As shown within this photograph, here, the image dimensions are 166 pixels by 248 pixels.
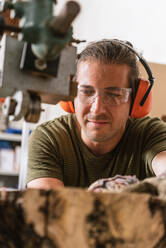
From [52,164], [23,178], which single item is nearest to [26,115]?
[52,164]

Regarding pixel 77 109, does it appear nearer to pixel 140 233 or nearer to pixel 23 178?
pixel 140 233

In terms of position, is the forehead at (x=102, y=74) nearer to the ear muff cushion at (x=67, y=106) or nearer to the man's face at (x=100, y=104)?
the man's face at (x=100, y=104)

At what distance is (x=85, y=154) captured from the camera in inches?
55.1

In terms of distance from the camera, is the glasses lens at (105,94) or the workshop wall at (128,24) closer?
the glasses lens at (105,94)

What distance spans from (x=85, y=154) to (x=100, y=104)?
27 centimetres

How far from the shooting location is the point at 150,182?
563mm

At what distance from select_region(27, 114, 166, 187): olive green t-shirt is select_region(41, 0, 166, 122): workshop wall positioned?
4.86 ft

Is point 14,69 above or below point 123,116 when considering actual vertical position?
above

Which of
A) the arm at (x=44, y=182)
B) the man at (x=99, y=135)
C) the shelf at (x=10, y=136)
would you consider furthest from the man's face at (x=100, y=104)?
the shelf at (x=10, y=136)

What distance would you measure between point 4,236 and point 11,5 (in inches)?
17.2

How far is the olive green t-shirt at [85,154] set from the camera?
52.4 inches

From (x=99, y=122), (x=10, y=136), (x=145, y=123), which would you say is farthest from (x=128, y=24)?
(x=99, y=122)

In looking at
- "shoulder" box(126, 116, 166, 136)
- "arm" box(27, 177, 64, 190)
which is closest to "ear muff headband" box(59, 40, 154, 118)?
"shoulder" box(126, 116, 166, 136)

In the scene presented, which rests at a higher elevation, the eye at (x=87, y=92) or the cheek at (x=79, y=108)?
the eye at (x=87, y=92)
